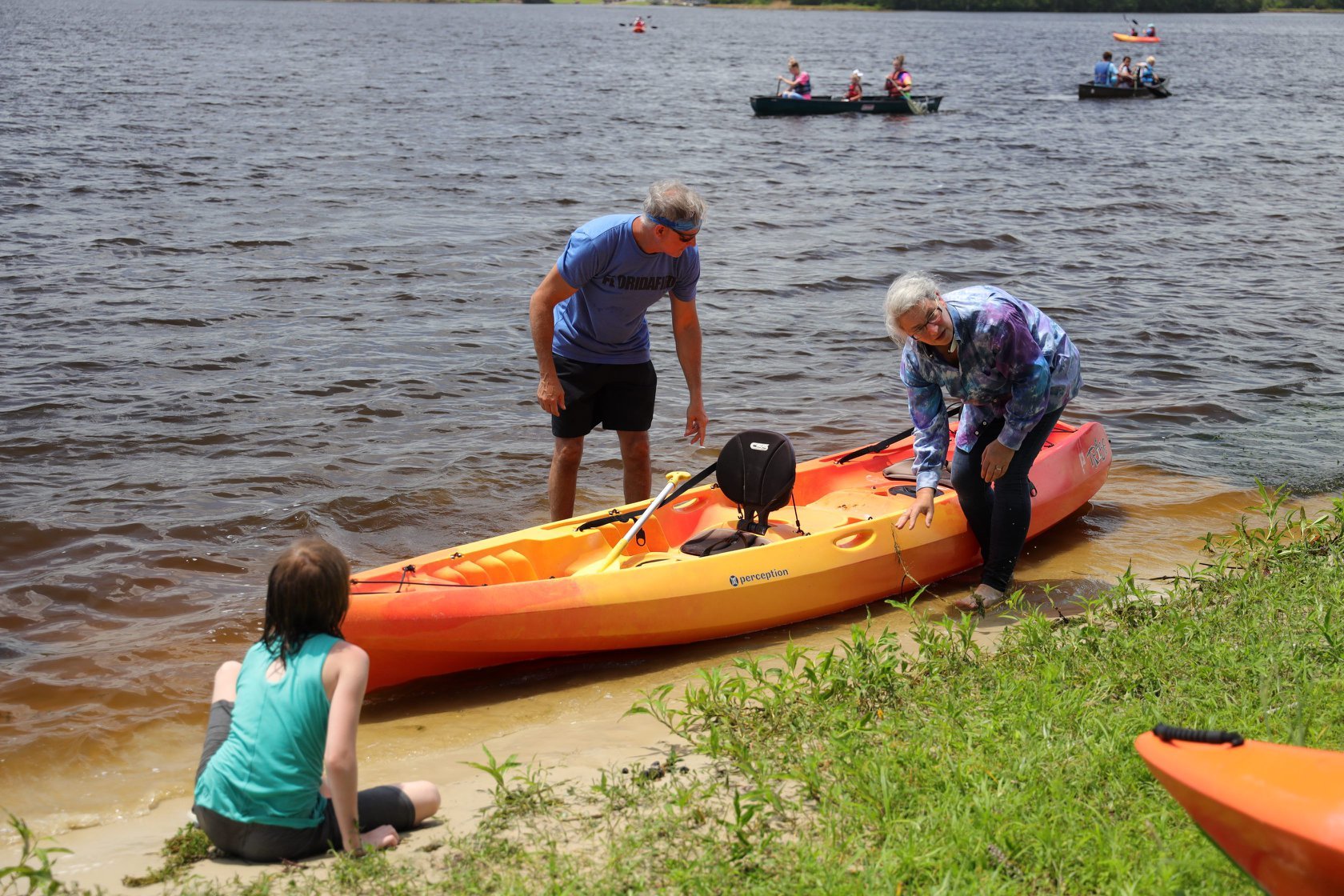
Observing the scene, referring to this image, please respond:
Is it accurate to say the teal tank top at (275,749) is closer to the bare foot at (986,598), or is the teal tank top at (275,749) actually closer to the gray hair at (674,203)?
the gray hair at (674,203)

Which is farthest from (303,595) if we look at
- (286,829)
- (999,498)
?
(999,498)

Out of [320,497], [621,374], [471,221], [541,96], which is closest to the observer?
[621,374]

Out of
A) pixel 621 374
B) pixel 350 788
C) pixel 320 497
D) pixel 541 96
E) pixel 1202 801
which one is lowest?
pixel 320 497

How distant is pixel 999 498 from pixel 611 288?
2.09m

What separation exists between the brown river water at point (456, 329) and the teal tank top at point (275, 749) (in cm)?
136

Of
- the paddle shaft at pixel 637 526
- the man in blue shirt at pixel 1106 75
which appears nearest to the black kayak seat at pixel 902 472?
the paddle shaft at pixel 637 526

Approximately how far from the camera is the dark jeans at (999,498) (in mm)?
5457

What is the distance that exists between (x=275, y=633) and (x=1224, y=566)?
4.42 m

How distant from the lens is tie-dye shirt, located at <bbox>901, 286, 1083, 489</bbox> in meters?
4.93

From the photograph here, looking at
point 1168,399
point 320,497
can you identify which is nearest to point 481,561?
point 320,497

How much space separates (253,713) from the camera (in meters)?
3.30

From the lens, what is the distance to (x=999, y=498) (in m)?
5.67

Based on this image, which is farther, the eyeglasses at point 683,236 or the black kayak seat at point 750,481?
the black kayak seat at point 750,481

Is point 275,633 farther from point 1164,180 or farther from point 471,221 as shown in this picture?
point 1164,180
